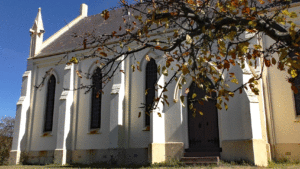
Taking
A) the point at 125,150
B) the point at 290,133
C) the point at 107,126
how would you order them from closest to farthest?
1. the point at 290,133
2. the point at 125,150
3. the point at 107,126

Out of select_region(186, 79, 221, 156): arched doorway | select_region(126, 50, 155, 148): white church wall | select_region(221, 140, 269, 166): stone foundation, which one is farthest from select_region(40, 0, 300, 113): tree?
select_region(126, 50, 155, 148): white church wall

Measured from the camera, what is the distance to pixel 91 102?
19234mm

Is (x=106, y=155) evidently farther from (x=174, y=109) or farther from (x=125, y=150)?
(x=174, y=109)

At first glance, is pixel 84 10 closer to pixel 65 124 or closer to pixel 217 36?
pixel 65 124

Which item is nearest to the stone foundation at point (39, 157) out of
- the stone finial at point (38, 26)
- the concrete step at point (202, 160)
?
the stone finial at point (38, 26)

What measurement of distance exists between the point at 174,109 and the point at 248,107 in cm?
396

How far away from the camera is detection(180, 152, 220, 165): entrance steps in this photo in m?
12.8

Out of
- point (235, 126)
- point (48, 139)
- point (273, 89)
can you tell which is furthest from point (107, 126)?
point (273, 89)

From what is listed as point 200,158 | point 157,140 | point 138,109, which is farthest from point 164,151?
point 138,109

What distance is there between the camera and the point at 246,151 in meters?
12.8

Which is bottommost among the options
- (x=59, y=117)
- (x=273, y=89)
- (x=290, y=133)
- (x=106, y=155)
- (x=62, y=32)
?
(x=106, y=155)

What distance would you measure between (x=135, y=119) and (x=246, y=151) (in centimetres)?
697

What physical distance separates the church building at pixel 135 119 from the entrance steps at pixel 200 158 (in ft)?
0.37

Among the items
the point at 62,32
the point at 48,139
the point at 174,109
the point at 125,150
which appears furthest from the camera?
the point at 62,32
